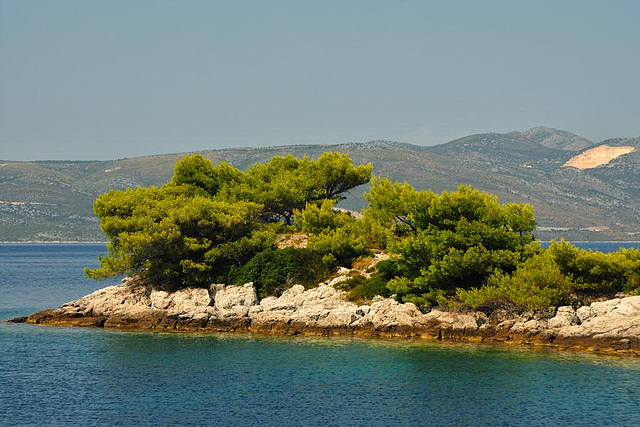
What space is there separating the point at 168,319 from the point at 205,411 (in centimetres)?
2563

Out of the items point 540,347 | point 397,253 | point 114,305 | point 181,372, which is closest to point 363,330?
point 397,253

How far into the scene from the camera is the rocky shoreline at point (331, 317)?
5212 centimetres

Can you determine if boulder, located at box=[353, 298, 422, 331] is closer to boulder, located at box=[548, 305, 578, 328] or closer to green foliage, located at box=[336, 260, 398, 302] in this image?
green foliage, located at box=[336, 260, 398, 302]

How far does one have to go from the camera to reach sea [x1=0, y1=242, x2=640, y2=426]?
36.5 m

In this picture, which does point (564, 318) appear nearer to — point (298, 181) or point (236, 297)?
point (236, 297)

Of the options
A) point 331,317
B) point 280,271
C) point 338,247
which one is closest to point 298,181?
point 338,247

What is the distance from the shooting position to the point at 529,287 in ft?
178

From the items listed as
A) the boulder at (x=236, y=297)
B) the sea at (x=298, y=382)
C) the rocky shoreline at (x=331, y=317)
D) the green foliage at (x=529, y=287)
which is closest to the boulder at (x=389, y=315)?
the rocky shoreline at (x=331, y=317)

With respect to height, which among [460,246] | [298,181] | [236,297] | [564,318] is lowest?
[564,318]

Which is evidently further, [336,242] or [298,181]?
[298,181]

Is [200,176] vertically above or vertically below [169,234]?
above

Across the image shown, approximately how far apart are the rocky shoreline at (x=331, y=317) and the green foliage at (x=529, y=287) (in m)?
1.03

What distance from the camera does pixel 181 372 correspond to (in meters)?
45.8

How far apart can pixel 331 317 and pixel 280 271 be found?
6695 millimetres
